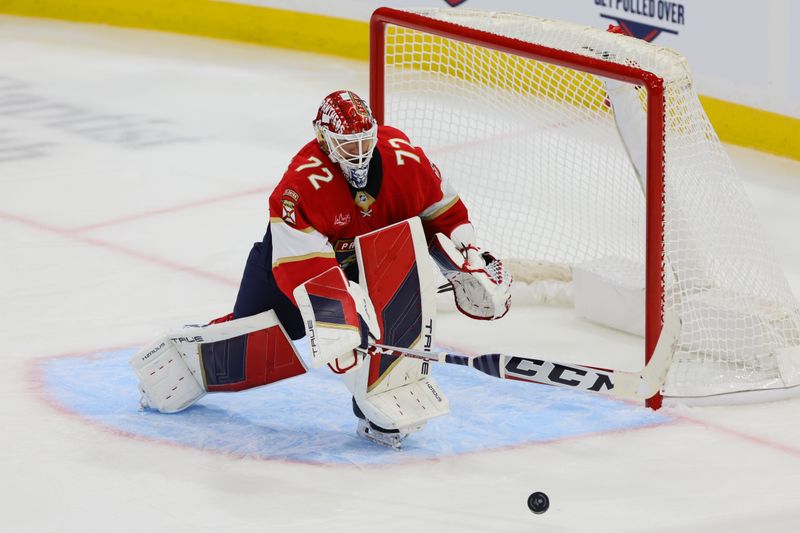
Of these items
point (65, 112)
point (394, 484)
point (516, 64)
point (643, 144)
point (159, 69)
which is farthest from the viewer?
point (159, 69)

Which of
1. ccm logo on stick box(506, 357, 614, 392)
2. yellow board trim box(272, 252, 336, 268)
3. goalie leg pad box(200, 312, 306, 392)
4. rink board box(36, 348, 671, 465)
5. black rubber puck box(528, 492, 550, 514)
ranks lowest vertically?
rink board box(36, 348, 671, 465)

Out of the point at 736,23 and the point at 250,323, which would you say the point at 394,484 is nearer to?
the point at 250,323

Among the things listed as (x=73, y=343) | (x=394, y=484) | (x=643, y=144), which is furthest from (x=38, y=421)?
(x=643, y=144)

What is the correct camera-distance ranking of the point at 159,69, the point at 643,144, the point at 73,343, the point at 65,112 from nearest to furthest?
the point at 643,144
the point at 73,343
the point at 65,112
the point at 159,69

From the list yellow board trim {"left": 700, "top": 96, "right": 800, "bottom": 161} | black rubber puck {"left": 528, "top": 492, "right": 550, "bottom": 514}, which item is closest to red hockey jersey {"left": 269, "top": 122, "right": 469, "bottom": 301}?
black rubber puck {"left": 528, "top": 492, "right": 550, "bottom": 514}

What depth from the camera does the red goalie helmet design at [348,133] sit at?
3.39m

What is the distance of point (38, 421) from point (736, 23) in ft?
10.5

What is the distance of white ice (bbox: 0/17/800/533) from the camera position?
330cm

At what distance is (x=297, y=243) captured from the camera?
3404mm

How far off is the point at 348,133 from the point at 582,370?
0.72 metres

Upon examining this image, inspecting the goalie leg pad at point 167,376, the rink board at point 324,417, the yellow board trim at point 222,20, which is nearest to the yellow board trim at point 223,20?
the yellow board trim at point 222,20

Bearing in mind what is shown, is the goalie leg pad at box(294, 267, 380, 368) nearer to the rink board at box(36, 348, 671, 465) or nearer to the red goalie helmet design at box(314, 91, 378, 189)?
the red goalie helmet design at box(314, 91, 378, 189)

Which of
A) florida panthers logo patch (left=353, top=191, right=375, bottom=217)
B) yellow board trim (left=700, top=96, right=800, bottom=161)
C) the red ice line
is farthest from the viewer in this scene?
yellow board trim (left=700, top=96, right=800, bottom=161)

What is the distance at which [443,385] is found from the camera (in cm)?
403
